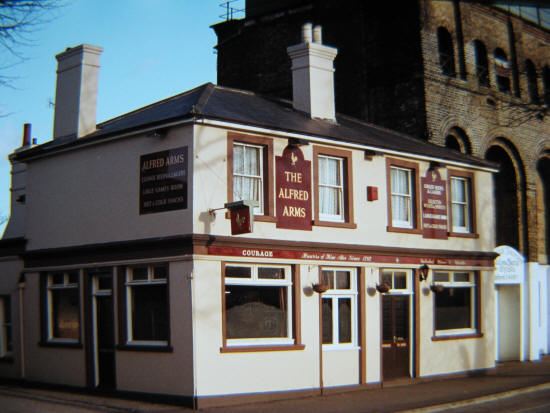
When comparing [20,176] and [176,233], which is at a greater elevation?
[20,176]

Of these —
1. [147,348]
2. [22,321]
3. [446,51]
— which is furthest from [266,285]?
[446,51]

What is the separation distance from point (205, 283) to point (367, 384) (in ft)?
18.7

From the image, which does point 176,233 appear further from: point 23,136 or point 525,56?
point 525,56

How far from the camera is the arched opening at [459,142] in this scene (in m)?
27.5

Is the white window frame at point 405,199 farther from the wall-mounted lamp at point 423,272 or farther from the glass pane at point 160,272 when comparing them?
the glass pane at point 160,272

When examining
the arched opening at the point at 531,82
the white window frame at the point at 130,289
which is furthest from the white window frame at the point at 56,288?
the arched opening at the point at 531,82

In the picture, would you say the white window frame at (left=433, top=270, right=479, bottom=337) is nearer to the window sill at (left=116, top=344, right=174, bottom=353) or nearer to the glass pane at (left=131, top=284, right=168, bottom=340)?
the glass pane at (left=131, top=284, right=168, bottom=340)

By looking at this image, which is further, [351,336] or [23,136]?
[23,136]

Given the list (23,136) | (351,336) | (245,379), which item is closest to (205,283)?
(245,379)

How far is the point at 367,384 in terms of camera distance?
19484mm

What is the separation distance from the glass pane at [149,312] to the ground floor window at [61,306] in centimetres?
214

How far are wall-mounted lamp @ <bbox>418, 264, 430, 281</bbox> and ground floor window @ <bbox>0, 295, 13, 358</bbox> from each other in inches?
439

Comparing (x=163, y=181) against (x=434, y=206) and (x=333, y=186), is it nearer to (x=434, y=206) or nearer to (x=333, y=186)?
(x=333, y=186)

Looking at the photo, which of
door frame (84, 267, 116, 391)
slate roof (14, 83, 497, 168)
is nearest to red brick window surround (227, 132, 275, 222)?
slate roof (14, 83, 497, 168)
